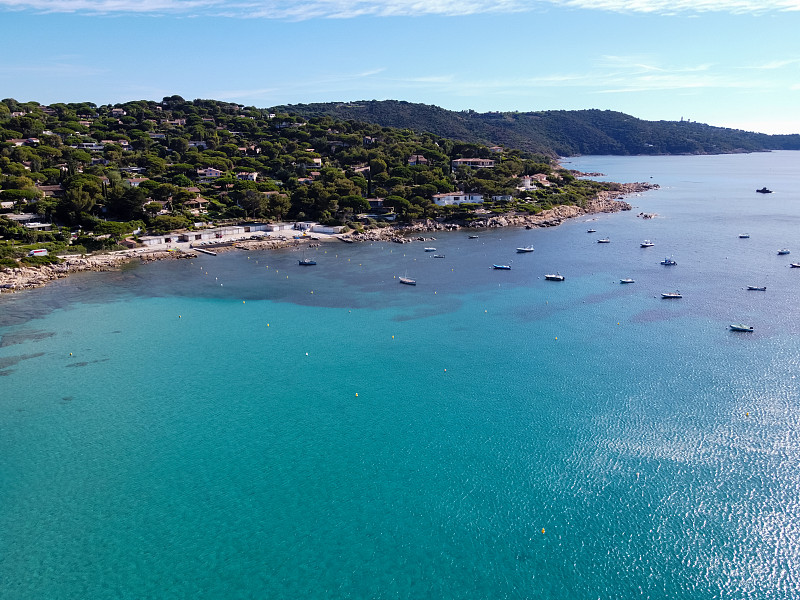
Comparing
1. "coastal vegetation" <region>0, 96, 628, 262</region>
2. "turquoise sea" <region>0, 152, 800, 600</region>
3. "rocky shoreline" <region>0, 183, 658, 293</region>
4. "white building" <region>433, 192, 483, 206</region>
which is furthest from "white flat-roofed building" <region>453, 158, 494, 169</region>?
"turquoise sea" <region>0, 152, 800, 600</region>

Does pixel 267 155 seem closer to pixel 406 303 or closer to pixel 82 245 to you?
pixel 82 245

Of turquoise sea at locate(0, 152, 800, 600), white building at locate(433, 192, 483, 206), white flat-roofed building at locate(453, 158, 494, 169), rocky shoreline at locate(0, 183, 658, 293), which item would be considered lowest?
turquoise sea at locate(0, 152, 800, 600)

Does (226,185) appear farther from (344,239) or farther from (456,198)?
(456,198)

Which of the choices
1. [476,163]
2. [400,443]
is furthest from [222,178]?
[400,443]

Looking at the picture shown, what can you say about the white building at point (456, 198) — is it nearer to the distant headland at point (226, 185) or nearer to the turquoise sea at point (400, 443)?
the distant headland at point (226, 185)

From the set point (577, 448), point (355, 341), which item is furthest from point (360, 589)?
point (355, 341)

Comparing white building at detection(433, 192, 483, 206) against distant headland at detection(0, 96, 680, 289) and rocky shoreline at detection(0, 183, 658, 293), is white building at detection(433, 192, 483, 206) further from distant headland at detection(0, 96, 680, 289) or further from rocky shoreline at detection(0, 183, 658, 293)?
rocky shoreline at detection(0, 183, 658, 293)
